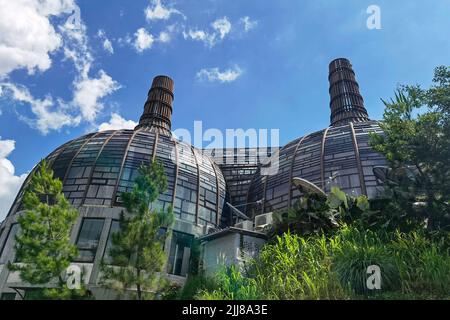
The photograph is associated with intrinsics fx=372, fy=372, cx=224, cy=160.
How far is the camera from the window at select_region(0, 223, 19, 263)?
23850 millimetres

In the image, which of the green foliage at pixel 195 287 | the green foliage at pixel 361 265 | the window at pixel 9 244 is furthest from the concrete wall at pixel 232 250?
the window at pixel 9 244

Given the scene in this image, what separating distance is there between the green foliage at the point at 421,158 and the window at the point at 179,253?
13.3 meters

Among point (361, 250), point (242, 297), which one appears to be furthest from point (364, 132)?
point (242, 297)

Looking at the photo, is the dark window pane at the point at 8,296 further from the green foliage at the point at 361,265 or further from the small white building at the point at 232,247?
the green foliage at the point at 361,265

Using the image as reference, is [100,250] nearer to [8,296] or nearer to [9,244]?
[8,296]

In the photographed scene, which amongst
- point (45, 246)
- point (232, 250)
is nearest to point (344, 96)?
point (232, 250)

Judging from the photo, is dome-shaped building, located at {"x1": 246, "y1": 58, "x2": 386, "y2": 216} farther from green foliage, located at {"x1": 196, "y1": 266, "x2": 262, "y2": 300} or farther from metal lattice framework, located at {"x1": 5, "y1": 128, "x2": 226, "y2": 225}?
green foliage, located at {"x1": 196, "y1": 266, "x2": 262, "y2": 300}

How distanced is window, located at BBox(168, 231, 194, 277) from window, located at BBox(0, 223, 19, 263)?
33.7ft

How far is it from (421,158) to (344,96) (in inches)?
1097

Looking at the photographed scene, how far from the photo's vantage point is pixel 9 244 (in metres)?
24.3

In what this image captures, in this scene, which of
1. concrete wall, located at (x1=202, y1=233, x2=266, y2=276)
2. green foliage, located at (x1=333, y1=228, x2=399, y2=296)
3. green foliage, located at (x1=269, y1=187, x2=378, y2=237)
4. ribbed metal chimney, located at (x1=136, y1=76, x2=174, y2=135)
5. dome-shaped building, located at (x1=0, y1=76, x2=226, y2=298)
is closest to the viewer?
green foliage, located at (x1=333, y1=228, x2=399, y2=296)

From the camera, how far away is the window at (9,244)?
23850 millimetres

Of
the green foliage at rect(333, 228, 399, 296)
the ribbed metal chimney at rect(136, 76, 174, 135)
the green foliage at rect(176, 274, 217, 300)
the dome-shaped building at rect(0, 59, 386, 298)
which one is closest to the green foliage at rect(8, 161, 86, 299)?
the green foliage at rect(176, 274, 217, 300)

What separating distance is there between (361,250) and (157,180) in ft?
28.5
